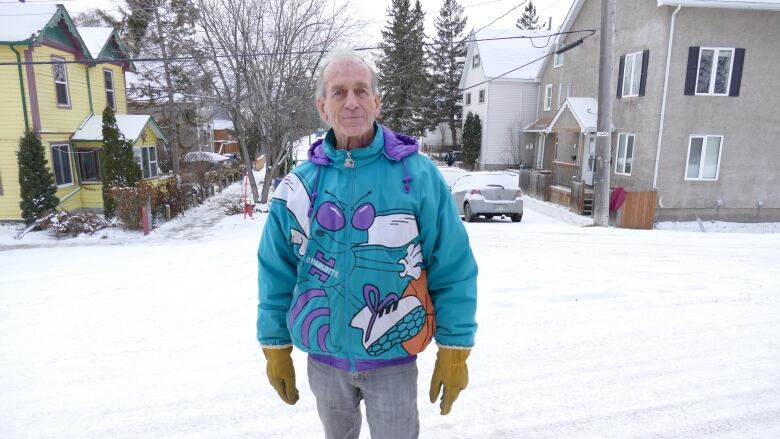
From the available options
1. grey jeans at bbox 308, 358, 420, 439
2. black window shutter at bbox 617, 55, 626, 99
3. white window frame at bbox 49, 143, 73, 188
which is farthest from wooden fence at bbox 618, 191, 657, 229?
white window frame at bbox 49, 143, 73, 188

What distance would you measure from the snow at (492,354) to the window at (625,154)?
983 centimetres

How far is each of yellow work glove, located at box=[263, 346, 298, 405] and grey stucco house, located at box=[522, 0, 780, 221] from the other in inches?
550

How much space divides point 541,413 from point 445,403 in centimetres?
121

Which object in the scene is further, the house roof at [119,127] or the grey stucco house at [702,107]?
the house roof at [119,127]

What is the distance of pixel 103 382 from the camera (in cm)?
321

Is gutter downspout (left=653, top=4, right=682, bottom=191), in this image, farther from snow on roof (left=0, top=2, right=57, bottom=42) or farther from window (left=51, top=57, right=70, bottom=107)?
window (left=51, top=57, right=70, bottom=107)

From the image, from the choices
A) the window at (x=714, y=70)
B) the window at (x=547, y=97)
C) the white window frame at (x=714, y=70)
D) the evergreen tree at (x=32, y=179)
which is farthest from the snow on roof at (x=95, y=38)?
the window at (x=547, y=97)

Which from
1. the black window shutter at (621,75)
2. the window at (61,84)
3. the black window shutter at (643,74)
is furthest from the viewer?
the black window shutter at (621,75)

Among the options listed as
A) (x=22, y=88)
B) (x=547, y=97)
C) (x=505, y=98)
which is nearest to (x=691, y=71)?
(x=547, y=97)

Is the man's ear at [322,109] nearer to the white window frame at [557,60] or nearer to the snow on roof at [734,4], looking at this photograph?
the snow on roof at [734,4]

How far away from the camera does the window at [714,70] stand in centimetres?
1345

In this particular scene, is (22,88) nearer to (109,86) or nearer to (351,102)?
(109,86)

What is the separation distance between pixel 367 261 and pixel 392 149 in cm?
46

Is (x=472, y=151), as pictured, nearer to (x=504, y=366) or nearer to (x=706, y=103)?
(x=706, y=103)
